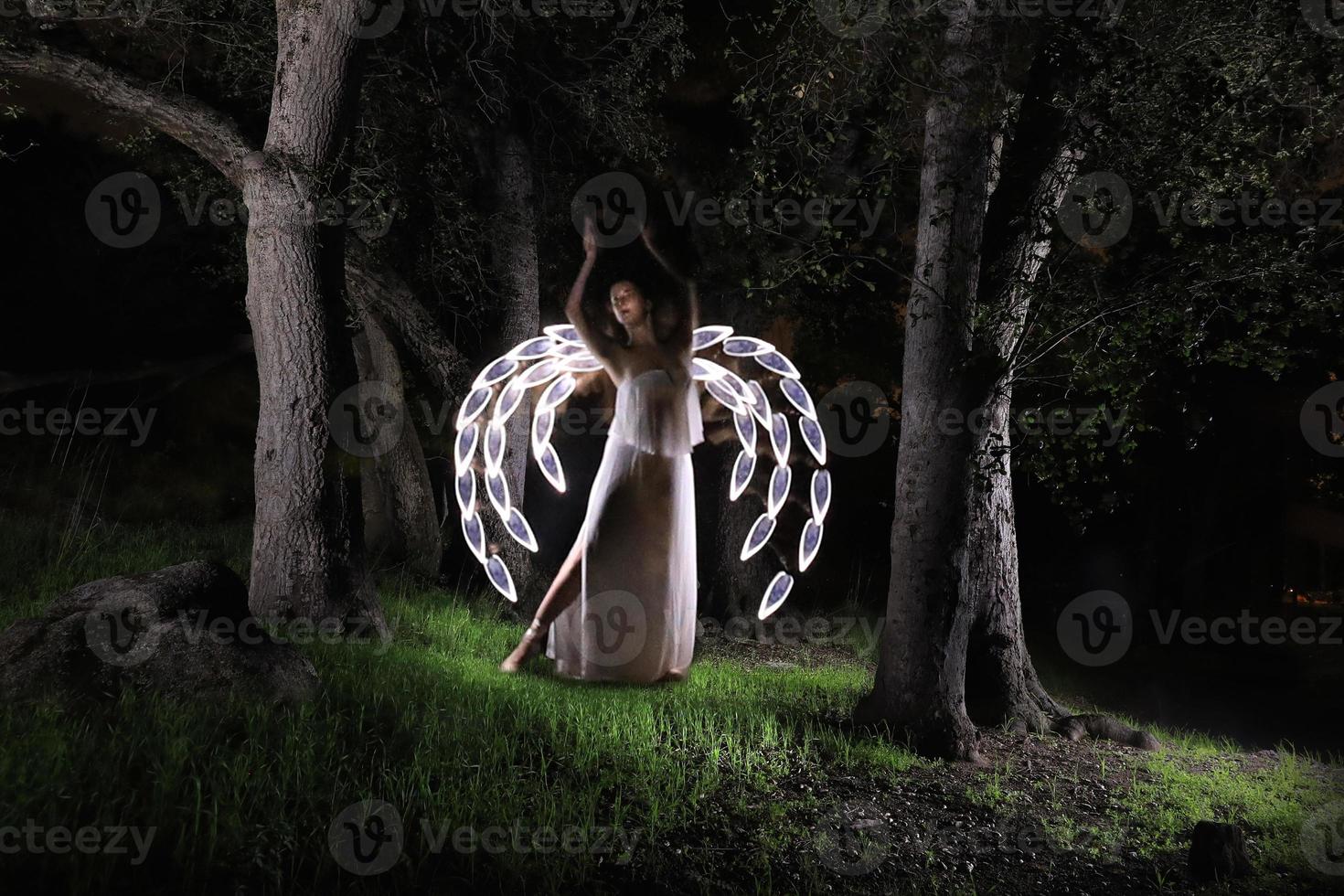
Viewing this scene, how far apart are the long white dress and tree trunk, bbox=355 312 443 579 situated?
18.8 feet

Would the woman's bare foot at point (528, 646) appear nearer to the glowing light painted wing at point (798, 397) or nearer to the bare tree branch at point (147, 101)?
the glowing light painted wing at point (798, 397)

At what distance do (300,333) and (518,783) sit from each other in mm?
4581

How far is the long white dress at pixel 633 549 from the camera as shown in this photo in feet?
27.3

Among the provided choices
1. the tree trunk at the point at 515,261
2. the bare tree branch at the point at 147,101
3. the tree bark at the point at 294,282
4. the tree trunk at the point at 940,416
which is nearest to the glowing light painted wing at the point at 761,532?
the tree trunk at the point at 940,416

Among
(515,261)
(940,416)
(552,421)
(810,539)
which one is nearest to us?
(940,416)

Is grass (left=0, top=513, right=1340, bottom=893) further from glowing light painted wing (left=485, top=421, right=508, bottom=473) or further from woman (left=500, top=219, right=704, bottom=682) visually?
glowing light painted wing (left=485, top=421, right=508, bottom=473)

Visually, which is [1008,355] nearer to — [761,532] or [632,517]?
[761,532]

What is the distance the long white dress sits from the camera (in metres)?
8.31

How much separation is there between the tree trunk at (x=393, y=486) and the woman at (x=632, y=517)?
562cm

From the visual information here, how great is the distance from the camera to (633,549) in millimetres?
8359

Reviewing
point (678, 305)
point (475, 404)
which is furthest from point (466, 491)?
point (678, 305)

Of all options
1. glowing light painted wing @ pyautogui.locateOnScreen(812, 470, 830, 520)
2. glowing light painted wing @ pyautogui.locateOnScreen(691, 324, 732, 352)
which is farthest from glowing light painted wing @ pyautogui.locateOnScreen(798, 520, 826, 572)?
glowing light painted wing @ pyautogui.locateOnScreen(691, 324, 732, 352)

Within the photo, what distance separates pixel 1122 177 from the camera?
7305mm

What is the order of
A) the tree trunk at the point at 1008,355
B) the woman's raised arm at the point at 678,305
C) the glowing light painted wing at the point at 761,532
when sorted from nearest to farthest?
the tree trunk at the point at 1008,355
the woman's raised arm at the point at 678,305
the glowing light painted wing at the point at 761,532
